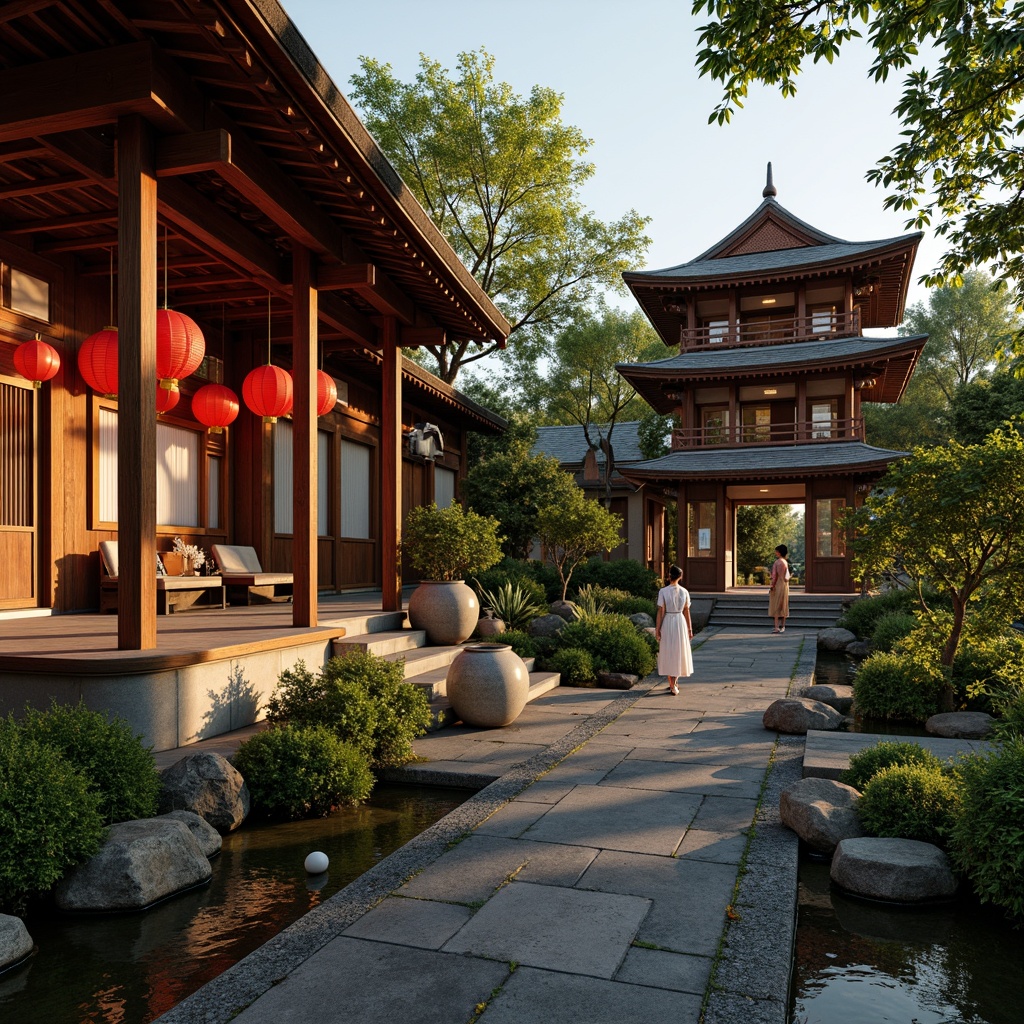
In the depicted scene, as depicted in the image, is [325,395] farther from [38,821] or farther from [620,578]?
[620,578]

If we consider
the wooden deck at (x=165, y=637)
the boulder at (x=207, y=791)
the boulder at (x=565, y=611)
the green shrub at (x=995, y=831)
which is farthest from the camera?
the boulder at (x=565, y=611)

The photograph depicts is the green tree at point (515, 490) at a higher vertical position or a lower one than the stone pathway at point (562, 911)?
higher

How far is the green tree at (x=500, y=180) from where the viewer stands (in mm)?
23172

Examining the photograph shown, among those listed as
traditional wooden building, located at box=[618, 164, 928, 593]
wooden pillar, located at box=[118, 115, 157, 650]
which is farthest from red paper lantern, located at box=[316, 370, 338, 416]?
traditional wooden building, located at box=[618, 164, 928, 593]

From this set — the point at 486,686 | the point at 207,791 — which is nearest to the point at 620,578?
the point at 486,686

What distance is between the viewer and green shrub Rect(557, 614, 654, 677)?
1009 centimetres

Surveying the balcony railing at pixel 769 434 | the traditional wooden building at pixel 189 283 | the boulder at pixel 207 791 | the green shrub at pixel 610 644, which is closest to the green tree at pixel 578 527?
the green shrub at pixel 610 644

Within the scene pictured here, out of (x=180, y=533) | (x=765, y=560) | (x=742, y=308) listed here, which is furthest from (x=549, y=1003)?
(x=765, y=560)

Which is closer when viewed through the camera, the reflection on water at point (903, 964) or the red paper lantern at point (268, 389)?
the reflection on water at point (903, 964)

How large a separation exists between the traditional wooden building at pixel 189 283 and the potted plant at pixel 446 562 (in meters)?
0.34

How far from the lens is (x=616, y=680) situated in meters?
9.50

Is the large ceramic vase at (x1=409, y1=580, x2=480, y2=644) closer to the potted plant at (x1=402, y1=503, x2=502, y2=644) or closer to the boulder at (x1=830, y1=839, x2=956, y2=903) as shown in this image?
the potted plant at (x1=402, y1=503, x2=502, y2=644)

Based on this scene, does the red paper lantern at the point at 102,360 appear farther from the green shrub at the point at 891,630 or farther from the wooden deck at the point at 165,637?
the green shrub at the point at 891,630

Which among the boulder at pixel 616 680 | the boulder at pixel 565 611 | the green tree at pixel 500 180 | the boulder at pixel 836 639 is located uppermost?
the green tree at pixel 500 180
